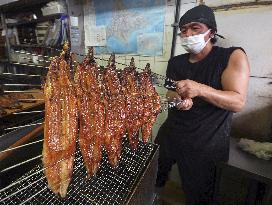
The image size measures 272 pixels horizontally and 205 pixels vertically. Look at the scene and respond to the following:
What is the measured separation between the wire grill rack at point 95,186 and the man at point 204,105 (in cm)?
70

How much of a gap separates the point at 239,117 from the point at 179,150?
3.20ft

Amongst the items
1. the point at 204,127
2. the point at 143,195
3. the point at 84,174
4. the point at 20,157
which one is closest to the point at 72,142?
the point at 84,174

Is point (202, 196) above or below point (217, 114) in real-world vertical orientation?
below

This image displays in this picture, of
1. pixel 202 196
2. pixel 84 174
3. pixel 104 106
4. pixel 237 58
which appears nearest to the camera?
pixel 104 106

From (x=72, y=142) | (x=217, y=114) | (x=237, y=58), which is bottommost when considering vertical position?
(x=217, y=114)

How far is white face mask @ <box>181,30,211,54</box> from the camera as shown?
2.22 meters

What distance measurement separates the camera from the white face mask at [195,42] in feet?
7.29

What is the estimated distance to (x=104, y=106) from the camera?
1.37m

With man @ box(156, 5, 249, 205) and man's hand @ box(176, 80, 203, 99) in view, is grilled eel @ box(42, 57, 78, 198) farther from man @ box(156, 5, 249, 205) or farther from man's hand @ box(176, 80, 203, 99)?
man @ box(156, 5, 249, 205)

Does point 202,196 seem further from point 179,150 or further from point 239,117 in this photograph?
point 239,117

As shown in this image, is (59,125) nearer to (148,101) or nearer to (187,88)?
(148,101)

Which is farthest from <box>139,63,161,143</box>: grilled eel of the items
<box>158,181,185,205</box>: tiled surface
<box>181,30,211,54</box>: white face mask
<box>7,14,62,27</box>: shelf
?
<box>7,14,62,27</box>: shelf

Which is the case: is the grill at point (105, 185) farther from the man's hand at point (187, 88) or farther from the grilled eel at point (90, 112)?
the man's hand at point (187, 88)

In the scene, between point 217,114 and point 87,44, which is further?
point 87,44
